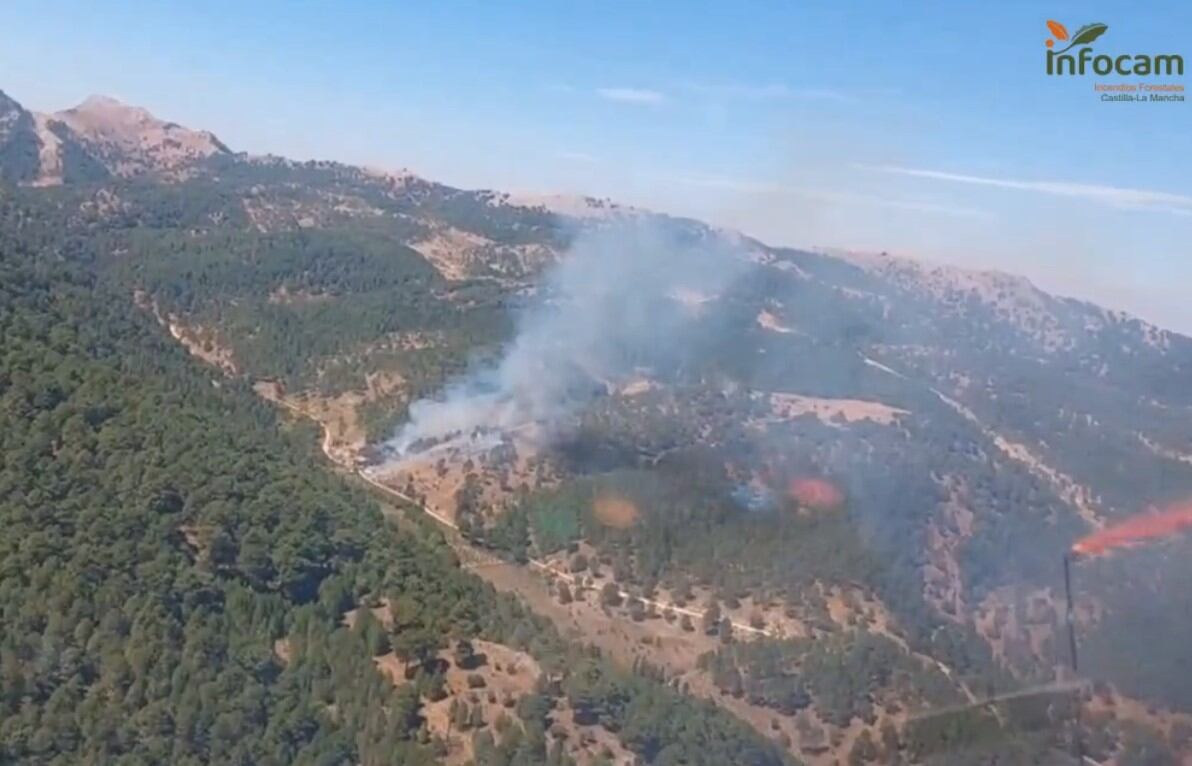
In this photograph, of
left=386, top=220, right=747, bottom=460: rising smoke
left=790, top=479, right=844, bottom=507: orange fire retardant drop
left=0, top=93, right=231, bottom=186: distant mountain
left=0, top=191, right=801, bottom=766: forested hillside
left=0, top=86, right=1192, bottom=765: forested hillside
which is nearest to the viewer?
left=0, top=191, right=801, bottom=766: forested hillside

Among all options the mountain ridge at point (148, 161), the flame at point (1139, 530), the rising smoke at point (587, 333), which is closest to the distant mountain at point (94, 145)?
the mountain ridge at point (148, 161)

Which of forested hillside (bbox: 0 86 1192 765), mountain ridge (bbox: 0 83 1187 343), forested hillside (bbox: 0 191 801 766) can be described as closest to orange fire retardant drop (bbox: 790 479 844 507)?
forested hillside (bbox: 0 86 1192 765)

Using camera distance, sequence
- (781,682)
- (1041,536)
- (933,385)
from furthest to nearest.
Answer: (933,385) → (1041,536) → (781,682)

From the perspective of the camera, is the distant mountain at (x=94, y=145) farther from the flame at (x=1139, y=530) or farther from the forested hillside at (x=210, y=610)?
the flame at (x=1139, y=530)

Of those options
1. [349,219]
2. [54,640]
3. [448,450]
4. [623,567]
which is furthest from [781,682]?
[349,219]

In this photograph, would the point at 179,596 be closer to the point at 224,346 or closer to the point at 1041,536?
the point at 1041,536

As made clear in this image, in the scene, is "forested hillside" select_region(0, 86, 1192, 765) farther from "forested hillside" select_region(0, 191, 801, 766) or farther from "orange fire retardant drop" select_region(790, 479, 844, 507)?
"orange fire retardant drop" select_region(790, 479, 844, 507)
